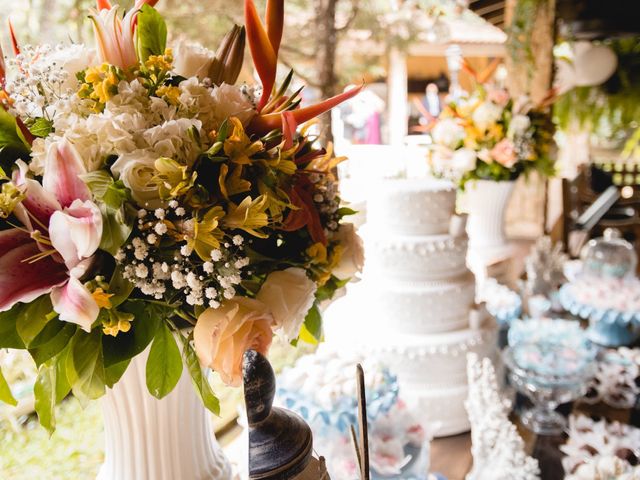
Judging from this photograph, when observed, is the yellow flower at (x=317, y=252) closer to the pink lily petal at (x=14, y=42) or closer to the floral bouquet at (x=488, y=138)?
the pink lily petal at (x=14, y=42)

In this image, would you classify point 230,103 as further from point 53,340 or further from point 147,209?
point 53,340

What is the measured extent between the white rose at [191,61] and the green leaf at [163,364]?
237mm

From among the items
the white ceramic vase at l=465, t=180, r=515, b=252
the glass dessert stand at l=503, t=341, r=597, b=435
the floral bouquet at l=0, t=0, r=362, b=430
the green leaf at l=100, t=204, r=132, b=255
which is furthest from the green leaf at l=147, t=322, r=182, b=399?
the white ceramic vase at l=465, t=180, r=515, b=252

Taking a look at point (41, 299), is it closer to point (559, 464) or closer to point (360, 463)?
point (360, 463)

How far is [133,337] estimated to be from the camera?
0.51 meters

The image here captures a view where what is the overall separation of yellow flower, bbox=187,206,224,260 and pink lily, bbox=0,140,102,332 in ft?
0.23

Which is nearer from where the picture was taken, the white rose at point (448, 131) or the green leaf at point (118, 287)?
the green leaf at point (118, 287)

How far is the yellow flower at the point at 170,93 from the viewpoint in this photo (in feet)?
1.61

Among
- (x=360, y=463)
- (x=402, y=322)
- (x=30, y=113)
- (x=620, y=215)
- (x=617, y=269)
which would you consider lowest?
(x=620, y=215)

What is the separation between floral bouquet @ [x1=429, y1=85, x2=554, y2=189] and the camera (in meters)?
1.85

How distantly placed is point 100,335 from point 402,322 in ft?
2.44

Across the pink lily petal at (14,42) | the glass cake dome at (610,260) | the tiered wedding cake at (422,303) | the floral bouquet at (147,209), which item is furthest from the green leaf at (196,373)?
the glass cake dome at (610,260)

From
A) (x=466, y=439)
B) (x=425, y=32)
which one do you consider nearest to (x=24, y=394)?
(x=466, y=439)

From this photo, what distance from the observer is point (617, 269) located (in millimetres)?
1674
